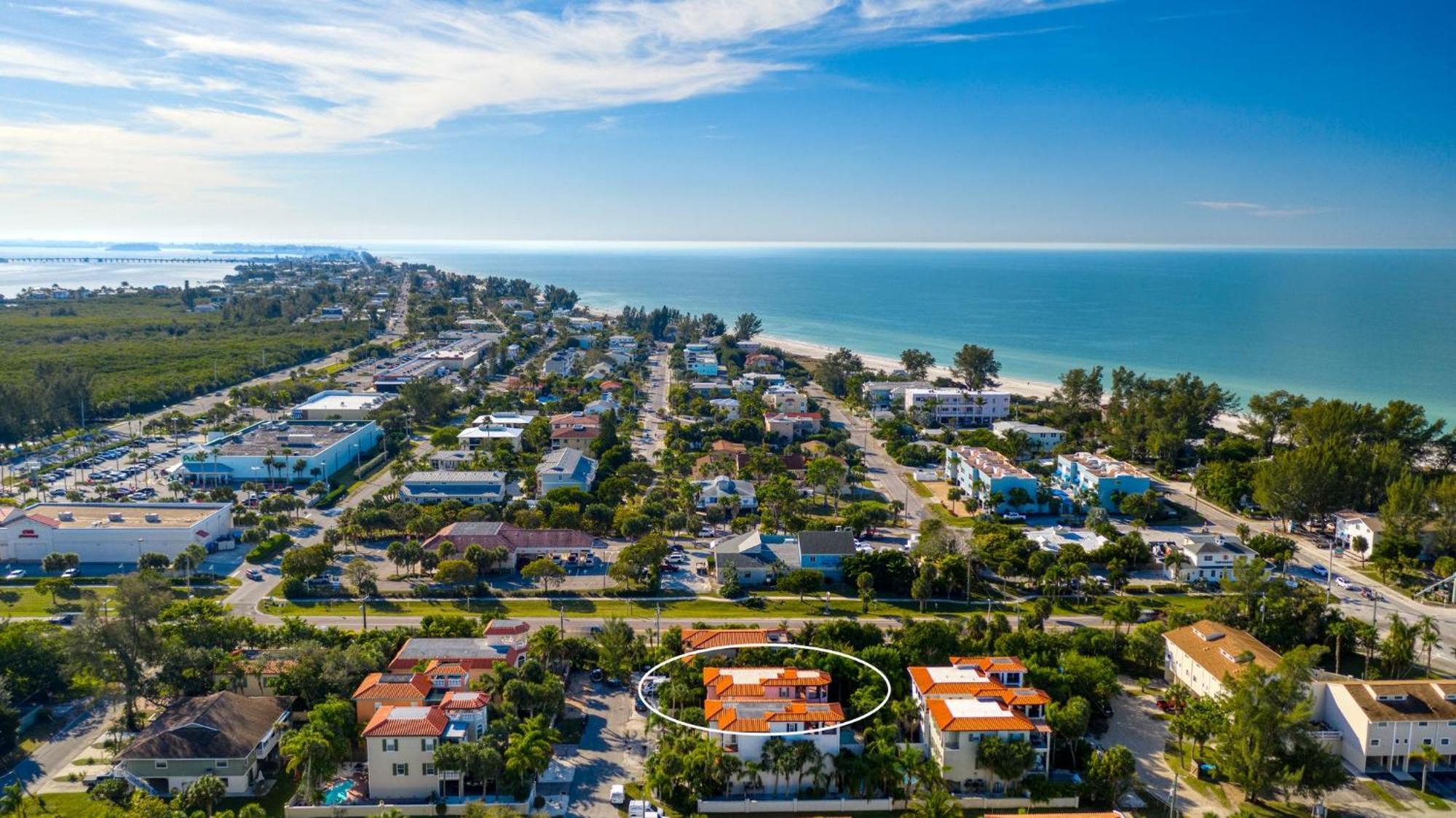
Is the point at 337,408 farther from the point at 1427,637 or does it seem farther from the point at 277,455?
the point at 1427,637

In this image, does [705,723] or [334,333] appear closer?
[705,723]

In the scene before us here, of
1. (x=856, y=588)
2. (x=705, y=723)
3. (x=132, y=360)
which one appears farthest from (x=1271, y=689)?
(x=132, y=360)

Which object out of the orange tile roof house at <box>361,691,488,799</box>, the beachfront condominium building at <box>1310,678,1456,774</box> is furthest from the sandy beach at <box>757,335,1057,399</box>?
the orange tile roof house at <box>361,691,488,799</box>

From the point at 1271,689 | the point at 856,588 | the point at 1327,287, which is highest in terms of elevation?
the point at 1327,287

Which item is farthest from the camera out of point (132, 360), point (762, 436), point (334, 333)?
point (334, 333)

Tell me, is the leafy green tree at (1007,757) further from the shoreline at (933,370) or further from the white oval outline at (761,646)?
the shoreline at (933,370)

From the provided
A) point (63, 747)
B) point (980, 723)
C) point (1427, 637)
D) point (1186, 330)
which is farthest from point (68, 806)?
point (1186, 330)

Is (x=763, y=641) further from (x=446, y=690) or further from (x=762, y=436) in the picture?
(x=762, y=436)
